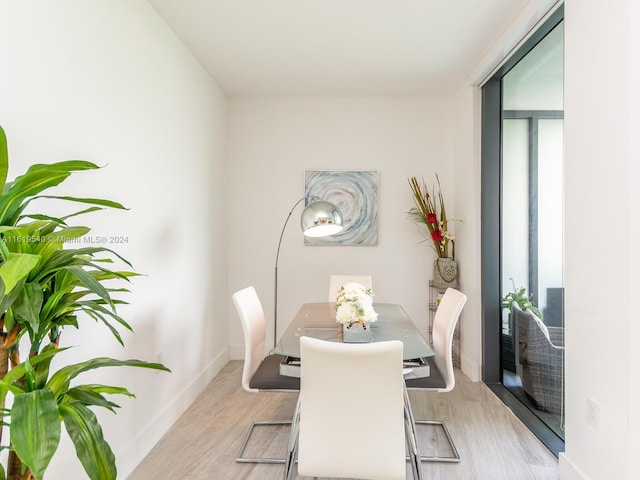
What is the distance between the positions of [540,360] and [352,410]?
1765 mm

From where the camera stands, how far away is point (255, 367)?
2.40m

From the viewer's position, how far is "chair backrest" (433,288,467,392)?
7.43 ft

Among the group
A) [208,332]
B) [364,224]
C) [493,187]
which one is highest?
[493,187]

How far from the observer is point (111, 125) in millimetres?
1996

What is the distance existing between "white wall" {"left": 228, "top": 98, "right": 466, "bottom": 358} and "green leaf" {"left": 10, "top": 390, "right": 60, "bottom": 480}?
3278 millimetres

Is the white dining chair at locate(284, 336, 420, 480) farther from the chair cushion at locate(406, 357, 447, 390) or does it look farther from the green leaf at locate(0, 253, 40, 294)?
the green leaf at locate(0, 253, 40, 294)

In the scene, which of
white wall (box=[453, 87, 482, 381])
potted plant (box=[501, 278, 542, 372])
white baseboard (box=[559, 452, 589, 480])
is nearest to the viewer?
white baseboard (box=[559, 452, 589, 480])

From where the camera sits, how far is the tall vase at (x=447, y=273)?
11.9ft

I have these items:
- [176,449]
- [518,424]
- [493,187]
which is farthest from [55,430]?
[493,187]

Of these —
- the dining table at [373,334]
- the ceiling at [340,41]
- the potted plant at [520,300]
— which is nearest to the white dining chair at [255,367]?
the dining table at [373,334]

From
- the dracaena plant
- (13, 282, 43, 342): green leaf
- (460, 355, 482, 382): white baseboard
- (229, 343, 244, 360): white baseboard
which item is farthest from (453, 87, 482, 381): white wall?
(13, 282, 43, 342): green leaf

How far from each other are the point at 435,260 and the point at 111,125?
9.60 ft

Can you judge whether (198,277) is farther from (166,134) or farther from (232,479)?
(232,479)

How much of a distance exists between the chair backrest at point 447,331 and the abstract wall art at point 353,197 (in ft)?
4.69
